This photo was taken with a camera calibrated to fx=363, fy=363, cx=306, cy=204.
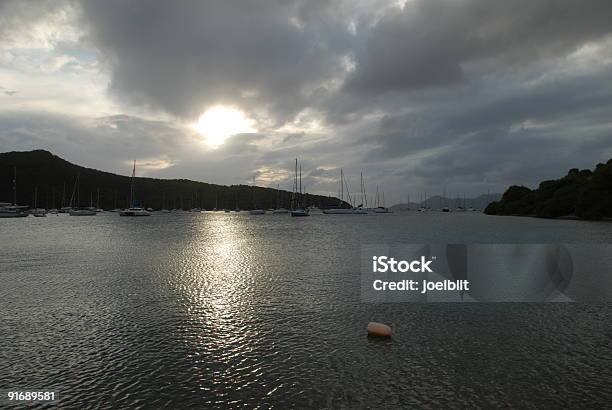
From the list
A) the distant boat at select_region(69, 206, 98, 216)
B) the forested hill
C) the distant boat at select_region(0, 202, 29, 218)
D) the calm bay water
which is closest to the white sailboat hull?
the distant boat at select_region(69, 206, 98, 216)

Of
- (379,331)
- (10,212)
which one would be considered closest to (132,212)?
(10,212)

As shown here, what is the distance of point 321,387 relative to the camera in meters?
11.0

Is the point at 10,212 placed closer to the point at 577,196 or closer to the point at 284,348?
the point at 284,348

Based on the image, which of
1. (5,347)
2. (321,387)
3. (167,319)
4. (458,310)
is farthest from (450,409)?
(5,347)

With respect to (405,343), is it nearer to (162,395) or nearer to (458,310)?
(458,310)

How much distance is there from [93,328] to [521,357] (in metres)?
17.6

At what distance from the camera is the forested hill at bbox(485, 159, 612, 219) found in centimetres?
12200

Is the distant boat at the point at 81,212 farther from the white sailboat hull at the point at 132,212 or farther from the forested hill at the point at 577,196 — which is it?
the forested hill at the point at 577,196

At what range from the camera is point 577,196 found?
14150 cm

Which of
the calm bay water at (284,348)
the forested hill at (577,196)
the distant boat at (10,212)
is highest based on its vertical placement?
the forested hill at (577,196)

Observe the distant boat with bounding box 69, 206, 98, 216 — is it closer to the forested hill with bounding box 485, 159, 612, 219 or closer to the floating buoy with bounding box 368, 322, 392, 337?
the floating buoy with bounding box 368, 322, 392, 337

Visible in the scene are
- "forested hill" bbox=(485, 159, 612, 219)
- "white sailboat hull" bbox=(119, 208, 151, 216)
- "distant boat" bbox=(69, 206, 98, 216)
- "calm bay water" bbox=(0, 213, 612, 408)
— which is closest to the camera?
"calm bay water" bbox=(0, 213, 612, 408)

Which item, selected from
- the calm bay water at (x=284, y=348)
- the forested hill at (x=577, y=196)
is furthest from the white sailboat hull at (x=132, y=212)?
the forested hill at (x=577, y=196)

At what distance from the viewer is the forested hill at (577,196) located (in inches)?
4803
